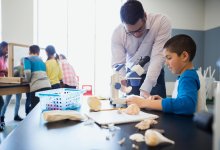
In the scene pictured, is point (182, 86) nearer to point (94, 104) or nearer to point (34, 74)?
point (94, 104)

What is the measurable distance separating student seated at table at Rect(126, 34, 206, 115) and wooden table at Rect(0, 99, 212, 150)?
0.48 feet

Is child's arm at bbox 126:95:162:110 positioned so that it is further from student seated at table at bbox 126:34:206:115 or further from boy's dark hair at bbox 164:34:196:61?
boy's dark hair at bbox 164:34:196:61

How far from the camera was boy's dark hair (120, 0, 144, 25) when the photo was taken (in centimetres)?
131

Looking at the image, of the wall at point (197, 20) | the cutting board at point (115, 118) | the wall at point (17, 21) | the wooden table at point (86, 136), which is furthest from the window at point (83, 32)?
the wooden table at point (86, 136)

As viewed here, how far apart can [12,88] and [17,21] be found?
3.40 m

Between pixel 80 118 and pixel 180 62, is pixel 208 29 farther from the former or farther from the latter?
pixel 80 118

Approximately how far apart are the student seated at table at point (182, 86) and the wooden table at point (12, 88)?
5.27 feet

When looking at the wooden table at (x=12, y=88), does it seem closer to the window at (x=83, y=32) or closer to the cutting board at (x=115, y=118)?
the cutting board at (x=115, y=118)

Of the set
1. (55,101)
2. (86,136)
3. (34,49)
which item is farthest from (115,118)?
(34,49)

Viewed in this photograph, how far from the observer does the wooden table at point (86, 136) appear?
0.57 m

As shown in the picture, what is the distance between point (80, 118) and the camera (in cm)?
87

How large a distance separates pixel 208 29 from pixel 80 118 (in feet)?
20.3

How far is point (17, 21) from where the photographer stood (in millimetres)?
5234

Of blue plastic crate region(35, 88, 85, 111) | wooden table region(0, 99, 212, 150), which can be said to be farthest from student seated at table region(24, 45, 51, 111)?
wooden table region(0, 99, 212, 150)
